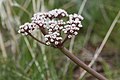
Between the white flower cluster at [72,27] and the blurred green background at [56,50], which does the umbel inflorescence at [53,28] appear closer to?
the white flower cluster at [72,27]

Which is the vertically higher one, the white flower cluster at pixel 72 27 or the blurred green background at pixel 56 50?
the blurred green background at pixel 56 50

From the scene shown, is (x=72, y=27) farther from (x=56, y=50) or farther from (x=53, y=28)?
(x=56, y=50)

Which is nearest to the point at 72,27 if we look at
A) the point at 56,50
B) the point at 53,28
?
the point at 53,28

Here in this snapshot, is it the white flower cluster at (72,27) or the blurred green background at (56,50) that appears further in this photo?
the blurred green background at (56,50)

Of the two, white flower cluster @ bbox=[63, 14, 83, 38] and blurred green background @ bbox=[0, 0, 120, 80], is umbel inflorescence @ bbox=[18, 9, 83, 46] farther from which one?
blurred green background @ bbox=[0, 0, 120, 80]

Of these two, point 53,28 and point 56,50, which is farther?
point 56,50

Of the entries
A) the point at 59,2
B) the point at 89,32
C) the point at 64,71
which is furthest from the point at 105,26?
the point at 64,71

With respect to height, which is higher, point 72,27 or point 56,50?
point 56,50

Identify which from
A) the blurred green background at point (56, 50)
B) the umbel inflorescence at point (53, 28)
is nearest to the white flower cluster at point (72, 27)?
the umbel inflorescence at point (53, 28)
